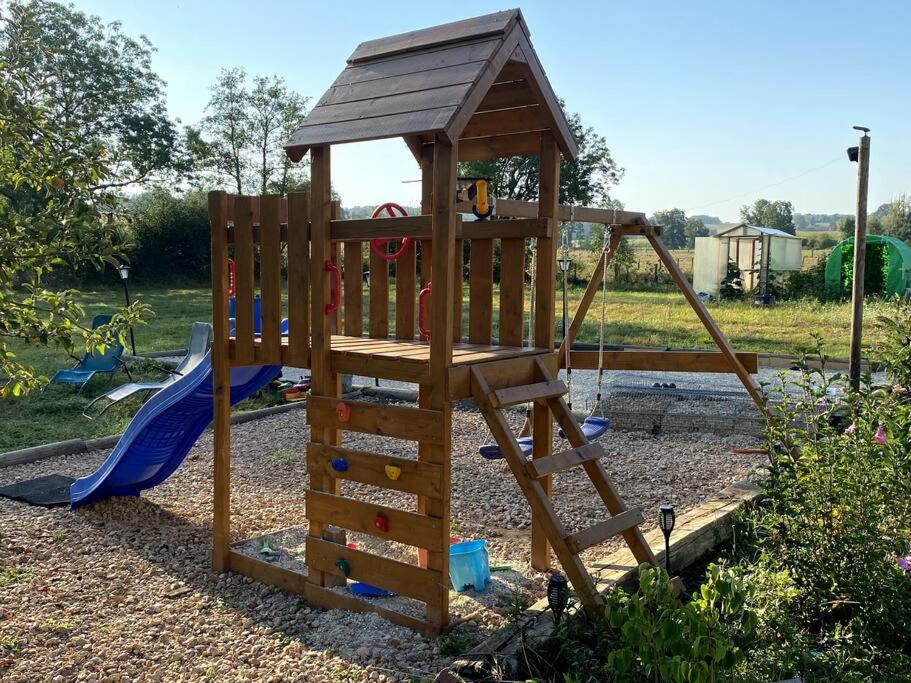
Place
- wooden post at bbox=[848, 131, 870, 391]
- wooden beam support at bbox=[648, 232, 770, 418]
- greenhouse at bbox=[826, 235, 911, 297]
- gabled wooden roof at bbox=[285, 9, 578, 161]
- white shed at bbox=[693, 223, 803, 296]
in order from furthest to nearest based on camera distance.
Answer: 1. white shed at bbox=[693, 223, 803, 296]
2. greenhouse at bbox=[826, 235, 911, 297]
3. wooden post at bbox=[848, 131, 870, 391]
4. wooden beam support at bbox=[648, 232, 770, 418]
5. gabled wooden roof at bbox=[285, 9, 578, 161]

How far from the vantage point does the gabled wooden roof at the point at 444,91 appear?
3.42 meters

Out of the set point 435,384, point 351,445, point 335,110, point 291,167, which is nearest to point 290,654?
point 435,384

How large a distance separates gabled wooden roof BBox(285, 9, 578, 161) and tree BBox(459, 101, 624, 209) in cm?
2626

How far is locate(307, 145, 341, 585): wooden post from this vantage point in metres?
3.79

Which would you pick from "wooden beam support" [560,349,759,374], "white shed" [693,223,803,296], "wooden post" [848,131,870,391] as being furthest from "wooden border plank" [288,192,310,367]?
"white shed" [693,223,803,296]

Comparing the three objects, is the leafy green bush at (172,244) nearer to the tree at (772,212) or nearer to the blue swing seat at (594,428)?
the blue swing seat at (594,428)

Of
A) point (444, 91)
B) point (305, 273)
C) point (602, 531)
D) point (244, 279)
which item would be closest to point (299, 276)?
point (305, 273)

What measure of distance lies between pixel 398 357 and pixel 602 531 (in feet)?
3.97

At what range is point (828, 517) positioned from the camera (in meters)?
3.21

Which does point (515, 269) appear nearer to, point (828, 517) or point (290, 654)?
point (828, 517)

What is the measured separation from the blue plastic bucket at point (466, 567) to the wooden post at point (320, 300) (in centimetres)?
65

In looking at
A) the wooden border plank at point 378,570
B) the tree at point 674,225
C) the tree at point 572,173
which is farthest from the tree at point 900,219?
the tree at point 674,225

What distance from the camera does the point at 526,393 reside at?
3.72m

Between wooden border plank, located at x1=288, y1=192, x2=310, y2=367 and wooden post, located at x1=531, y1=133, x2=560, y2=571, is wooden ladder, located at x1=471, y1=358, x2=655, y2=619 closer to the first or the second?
wooden post, located at x1=531, y1=133, x2=560, y2=571
